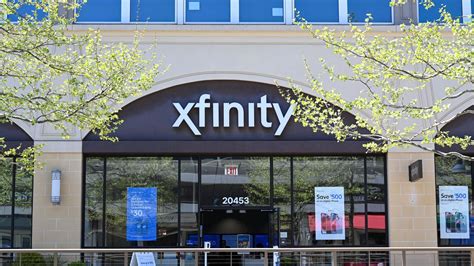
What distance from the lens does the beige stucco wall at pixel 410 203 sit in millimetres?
17547

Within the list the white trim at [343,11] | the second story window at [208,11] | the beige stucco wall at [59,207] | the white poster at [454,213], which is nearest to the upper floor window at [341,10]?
the white trim at [343,11]

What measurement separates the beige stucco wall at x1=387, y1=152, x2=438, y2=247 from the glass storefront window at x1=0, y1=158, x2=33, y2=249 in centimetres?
887

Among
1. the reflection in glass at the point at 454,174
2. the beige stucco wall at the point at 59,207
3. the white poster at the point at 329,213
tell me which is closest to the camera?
the beige stucco wall at the point at 59,207

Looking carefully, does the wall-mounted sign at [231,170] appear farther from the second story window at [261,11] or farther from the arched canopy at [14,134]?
the arched canopy at [14,134]

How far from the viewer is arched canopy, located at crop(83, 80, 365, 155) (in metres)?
17.6

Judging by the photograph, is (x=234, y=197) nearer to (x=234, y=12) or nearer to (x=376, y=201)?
(x=376, y=201)

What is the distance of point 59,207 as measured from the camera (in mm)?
17375

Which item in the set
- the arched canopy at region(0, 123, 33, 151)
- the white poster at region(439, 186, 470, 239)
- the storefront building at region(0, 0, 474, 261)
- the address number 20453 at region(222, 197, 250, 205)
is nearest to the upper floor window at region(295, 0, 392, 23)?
the storefront building at region(0, 0, 474, 261)

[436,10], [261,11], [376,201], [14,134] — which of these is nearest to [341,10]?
[261,11]

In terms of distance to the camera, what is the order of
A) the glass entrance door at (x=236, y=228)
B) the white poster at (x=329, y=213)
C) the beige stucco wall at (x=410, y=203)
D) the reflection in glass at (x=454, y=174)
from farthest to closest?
the reflection in glass at (x=454, y=174), the glass entrance door at (x=236, y=228), the white poster at (x=329, y=213), the beige stucco wall at (x=410, y=203)

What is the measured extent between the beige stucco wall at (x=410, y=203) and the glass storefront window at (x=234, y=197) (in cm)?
31

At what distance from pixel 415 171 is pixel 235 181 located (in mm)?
4358

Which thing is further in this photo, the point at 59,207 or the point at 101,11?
the point at 101,11

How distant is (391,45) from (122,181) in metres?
8.07
